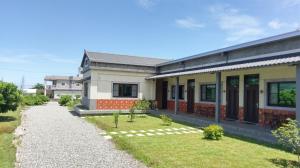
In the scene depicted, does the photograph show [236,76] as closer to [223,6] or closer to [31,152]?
[223,6]

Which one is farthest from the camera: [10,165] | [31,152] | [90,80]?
[90,80]

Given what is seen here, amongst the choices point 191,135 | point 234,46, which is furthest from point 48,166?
point 234,46

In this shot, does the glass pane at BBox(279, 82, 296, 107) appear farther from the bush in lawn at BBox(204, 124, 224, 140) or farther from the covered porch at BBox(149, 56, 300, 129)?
the bush in lawn at BBox(204, 124, 224, 140)

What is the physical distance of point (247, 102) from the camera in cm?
1351

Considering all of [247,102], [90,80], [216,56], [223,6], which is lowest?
[247,102]

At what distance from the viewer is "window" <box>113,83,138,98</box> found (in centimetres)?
2022

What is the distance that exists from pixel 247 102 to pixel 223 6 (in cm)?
531

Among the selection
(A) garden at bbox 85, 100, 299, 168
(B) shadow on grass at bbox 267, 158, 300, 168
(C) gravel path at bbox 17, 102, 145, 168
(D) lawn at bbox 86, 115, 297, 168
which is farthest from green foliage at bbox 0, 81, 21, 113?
(B) shadow on grass at bbox 267, 158, 300, 168

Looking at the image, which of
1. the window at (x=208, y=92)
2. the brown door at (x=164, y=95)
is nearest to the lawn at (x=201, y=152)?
the window at (x=208, y=92)

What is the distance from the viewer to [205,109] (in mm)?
16562

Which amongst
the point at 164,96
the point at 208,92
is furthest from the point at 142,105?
the point at 208,92

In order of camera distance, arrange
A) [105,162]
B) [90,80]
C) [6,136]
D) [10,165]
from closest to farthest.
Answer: [10,165] < [105,162] < [6,136] < [90,80]

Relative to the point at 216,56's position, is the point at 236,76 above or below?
below

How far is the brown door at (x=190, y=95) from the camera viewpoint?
18422 mm
